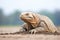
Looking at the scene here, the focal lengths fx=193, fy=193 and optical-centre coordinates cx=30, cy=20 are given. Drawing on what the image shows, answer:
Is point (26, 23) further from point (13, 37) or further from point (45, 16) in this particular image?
point (13, 37)

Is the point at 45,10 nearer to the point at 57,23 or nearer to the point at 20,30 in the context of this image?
the point at 57,23

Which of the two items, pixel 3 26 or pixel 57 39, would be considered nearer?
pixel 57 39

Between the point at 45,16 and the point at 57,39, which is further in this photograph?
the point at 45,16

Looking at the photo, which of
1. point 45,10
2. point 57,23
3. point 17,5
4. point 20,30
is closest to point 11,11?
point 17,5

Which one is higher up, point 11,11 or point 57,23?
point 11,11

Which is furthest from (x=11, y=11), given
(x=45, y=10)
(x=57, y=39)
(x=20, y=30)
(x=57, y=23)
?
(x=57, y=39)

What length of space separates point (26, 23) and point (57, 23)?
0.34 m

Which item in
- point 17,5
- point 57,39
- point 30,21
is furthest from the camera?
point 17,5

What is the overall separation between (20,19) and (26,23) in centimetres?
8

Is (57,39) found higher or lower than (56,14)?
lower

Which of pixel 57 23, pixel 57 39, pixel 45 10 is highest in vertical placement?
pixel 45 10

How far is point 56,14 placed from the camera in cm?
215

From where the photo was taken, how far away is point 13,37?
5.93 ft

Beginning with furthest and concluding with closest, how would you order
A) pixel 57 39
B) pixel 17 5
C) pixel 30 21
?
pixel 17 5
pixel 30 21
pixel 57 39
